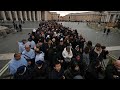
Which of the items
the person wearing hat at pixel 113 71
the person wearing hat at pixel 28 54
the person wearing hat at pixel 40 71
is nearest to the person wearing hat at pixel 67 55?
the person wearing hat at pixel 28 54

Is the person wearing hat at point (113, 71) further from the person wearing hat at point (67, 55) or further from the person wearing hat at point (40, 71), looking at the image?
the person wearing hat at point (67, 55)

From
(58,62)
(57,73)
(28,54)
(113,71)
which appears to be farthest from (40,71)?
(113,71)

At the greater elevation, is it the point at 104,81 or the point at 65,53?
the point at 104,81

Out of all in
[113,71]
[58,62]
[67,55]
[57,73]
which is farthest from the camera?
[67,55]

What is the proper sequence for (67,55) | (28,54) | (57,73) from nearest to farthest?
(57,73)
(28,54)
(67,55)

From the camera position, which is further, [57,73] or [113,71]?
[57,73]

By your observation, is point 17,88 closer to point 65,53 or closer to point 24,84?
point 24,84

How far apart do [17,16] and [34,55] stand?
5011 centimetres

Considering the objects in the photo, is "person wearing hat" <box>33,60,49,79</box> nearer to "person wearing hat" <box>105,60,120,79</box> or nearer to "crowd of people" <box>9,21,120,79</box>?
"crowd of people" <box>9,21,120,79</box>

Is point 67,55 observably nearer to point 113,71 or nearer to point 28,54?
point 28,54

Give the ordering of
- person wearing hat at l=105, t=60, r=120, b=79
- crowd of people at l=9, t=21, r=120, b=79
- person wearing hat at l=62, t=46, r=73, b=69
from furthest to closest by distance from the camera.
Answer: person wearing hat at l=62, t=46, r=73, b=69 → crowd of people at l=9, t=21, r=120, b=79 → person wearing hat at l=105, t=60, r=120, b=79

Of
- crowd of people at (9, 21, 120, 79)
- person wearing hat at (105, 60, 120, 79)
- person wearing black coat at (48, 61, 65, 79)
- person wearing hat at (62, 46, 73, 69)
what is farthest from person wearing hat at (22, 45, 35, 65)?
person wearing hat at (105, 60, 120, 79)
